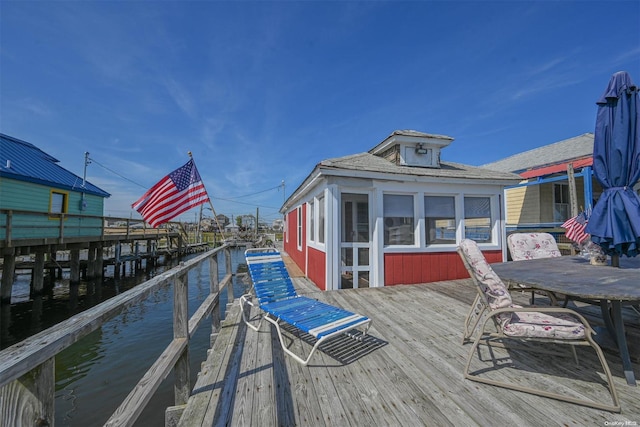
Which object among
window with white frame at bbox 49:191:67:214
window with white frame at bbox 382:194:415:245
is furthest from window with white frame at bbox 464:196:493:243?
window with white frame at bbox 49:191:67:214

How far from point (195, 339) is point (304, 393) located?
18.8ft

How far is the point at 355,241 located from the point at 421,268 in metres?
1.71

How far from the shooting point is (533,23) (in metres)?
7.09

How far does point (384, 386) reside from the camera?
2.29 meters

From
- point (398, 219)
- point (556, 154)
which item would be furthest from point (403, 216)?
point (556, 154)

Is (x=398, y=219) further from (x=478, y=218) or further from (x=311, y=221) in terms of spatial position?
(x=311, y=221)

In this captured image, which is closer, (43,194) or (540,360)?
(540,360)

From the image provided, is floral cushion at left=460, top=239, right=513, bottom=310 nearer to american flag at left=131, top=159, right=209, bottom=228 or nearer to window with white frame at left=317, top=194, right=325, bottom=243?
window with white frame at left=317, top=194, right=325, bottom=243

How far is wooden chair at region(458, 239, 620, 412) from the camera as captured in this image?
2.03m

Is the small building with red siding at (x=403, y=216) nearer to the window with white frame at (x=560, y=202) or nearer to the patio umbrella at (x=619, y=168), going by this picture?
the patio umbrella at (x=619, y=168)

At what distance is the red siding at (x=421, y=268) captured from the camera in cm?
598

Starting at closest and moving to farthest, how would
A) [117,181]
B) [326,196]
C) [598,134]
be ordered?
[598,134] < [326,196] < [117,181]

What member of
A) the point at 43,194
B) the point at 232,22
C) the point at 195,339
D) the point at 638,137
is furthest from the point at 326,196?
the point at 43,194

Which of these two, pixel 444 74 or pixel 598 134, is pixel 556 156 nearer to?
pixel 444 74
